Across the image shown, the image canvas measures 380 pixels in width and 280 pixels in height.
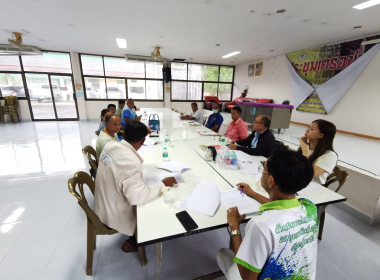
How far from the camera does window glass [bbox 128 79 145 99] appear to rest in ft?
27.8

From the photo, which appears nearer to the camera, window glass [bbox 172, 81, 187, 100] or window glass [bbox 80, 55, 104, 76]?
window glass [bbox 80, 55, 104, 76]

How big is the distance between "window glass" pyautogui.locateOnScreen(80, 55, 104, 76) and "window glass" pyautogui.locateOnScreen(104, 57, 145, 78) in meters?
0.25

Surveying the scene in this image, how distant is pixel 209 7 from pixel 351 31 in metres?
3.79

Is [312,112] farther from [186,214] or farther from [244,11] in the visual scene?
[186,214]

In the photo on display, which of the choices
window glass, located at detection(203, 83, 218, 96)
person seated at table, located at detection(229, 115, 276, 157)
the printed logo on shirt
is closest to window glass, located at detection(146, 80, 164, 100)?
window glass, located at detection(203, 83, 218, 96)

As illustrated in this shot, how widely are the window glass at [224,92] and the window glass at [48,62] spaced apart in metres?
7.52

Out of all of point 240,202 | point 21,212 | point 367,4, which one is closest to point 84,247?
point 21,212

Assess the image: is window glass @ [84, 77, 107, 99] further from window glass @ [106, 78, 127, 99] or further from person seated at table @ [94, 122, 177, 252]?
person seated at table @ [94, 122, 177, 252]

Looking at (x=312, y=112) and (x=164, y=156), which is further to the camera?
(x=312, y=112)

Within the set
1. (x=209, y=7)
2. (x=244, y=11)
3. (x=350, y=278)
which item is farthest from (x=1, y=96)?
(x=350, y=278)

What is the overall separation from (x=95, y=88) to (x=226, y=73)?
6935 mm

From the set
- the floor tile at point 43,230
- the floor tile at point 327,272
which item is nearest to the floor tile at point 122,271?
the floor tile at point 43,230

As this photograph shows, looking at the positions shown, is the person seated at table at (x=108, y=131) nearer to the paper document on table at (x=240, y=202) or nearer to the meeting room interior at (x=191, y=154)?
the meeting room interior at (x=191, y=154)

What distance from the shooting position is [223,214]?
103cm
